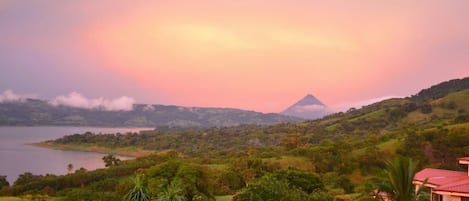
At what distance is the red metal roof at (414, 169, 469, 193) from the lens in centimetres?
1869

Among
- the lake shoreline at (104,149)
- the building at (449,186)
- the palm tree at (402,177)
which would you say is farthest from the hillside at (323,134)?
the palm tree at (402,177)

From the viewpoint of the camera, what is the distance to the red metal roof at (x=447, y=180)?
1869cm

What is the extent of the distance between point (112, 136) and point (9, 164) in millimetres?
Answer: 41166

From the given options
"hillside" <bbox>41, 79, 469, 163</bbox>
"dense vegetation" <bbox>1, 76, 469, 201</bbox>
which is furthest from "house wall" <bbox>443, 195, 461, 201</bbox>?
"hillside" <bbox>41, 79, 469, 163</bbox>

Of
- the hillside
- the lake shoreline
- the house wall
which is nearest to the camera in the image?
the house wall

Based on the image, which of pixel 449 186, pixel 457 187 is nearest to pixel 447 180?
pixel 449 186

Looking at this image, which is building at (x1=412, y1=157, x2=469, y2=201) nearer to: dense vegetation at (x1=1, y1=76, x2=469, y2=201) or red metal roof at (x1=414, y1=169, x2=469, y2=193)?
red metal roof at (x1=414, y1=169, x2=469, y2=193)

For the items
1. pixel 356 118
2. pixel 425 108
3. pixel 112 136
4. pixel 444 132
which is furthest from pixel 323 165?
pixel 112 136

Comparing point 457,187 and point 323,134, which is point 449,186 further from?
point 323,134

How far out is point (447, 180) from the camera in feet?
68.4

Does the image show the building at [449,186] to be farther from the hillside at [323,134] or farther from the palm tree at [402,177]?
the hillside at [323,134]

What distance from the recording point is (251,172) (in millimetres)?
55469

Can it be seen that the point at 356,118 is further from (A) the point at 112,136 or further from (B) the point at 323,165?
(A) the point at 112,136

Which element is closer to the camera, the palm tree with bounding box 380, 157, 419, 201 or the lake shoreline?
the palm tree with bounding box 380, 157, 419, 201
